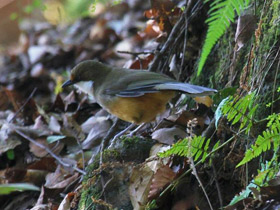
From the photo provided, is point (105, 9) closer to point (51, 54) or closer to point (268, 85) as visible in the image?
point (51, 54)

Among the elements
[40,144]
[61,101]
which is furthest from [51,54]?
[40,144]

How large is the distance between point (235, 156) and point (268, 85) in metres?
0.58

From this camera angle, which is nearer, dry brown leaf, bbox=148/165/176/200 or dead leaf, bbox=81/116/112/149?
dry brown leaf, bbox=148/165/176/200

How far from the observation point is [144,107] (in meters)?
4.10

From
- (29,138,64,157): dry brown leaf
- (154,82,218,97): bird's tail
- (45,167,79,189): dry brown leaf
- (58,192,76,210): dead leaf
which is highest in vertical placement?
(154,82,218,97): bird's tail

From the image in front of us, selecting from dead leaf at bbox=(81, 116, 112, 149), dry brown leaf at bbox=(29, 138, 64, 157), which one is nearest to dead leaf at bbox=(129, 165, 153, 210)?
dead leaf at bbox=(81, 116, 112, 149)

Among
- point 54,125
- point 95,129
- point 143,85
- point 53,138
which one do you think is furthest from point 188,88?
point 54,125

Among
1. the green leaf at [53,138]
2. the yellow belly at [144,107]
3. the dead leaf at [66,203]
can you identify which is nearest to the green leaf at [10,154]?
the green leaf at [53,138]

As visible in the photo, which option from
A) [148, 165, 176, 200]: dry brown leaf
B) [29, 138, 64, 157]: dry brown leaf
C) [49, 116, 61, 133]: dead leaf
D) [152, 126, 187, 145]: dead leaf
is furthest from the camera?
[49, 116, 61, 133]: dead leaf

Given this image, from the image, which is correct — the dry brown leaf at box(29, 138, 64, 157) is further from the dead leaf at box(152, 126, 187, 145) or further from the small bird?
the dead leaf at box(152, 126, 187, 145)

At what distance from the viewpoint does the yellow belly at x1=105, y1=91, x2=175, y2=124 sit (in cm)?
405

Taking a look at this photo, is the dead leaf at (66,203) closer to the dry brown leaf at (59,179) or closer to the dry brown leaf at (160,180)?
the dry brown leaf at (59,179)

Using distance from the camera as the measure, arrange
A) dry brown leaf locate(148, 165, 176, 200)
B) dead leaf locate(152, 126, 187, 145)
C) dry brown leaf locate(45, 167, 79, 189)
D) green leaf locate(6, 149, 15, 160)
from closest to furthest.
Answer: dry brown leaf locate(148, 165, 176, 200) → dead leaf locate(152, 126, 187, 145) → dry brown leaf locate(45, 167, 79, 189) → green leaf locate(6, 149, 15, 160)

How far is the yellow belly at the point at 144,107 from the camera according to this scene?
4051 mm
